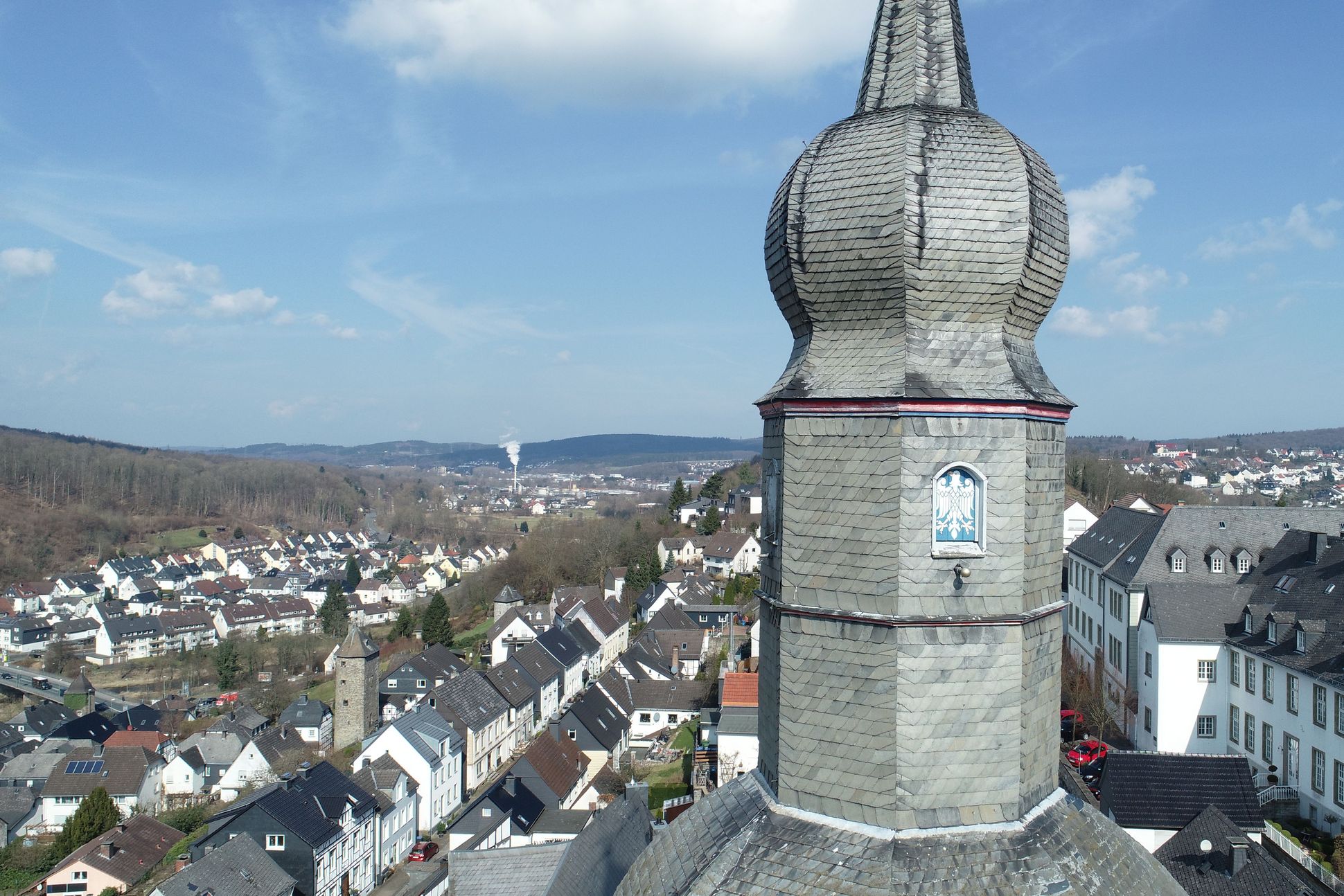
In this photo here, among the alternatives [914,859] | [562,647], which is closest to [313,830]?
[562,647]

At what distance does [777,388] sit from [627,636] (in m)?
63.4

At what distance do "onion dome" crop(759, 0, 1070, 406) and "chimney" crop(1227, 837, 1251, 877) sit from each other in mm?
14608

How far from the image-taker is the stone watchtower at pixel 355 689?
47.4 m

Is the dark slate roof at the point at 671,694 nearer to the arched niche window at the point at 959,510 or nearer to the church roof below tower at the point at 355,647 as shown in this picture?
the church roof below tower at the point at 355,647

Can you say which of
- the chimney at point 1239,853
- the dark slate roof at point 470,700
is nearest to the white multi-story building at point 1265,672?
the chimney at point 1239,853

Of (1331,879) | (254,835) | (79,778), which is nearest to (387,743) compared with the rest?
(254,835)

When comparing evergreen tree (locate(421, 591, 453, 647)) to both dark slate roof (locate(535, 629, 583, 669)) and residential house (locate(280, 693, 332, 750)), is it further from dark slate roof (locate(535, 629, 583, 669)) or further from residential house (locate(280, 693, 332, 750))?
residential house (locate(280, 693, 332, 750))

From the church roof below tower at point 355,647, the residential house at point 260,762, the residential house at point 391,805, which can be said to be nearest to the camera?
the residential house at point 391,805

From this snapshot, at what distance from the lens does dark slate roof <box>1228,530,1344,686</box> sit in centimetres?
2527

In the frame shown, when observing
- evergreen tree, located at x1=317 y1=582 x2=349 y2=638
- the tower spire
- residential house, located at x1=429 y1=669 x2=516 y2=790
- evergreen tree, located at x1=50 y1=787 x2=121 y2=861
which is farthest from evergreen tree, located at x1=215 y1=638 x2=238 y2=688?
the tower spire

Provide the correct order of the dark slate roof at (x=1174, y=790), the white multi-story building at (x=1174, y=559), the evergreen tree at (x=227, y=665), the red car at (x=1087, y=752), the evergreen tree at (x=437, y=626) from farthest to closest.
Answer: the evergreen tree at (x=227, y=665) → the evergreen tree at (x=437, y=626) → the white multi-story building at (x=1174, y=559) → the red car at (x=1087, y=752) → the dark slate roof at (x=1174, y=790)

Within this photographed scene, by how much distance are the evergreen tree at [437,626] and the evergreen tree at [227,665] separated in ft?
46.7

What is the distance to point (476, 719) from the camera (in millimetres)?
44344

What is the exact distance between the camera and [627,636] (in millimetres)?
68625
